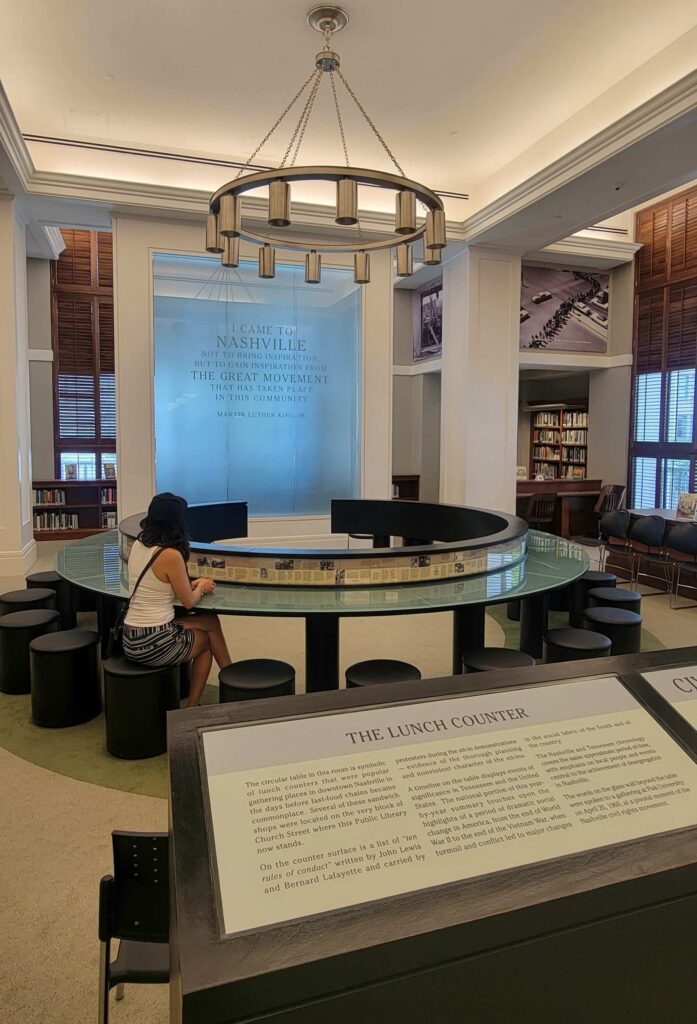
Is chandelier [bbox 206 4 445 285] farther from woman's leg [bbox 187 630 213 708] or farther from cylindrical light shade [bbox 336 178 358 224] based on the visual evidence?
woman's leg [bbox 187 630 213 708]

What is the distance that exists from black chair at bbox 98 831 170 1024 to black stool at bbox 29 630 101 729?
93.2 inches

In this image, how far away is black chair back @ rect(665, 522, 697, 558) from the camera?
247 inches

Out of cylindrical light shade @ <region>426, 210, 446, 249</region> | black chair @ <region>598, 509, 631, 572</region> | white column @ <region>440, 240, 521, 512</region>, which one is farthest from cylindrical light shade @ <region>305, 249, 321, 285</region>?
black chair @ <region>598, 509, 631, 572</region>

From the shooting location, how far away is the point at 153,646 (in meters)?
3.44

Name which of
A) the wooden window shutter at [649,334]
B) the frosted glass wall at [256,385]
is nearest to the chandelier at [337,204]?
the frosted glass wall at [256,385]

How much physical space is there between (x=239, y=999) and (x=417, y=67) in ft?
21.8

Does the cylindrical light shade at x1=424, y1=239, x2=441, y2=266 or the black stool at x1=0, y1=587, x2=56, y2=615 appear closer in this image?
the cylindrical light shade at x1=424, y1=239, x2=441, y2=266

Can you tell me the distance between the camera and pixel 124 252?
7684mm

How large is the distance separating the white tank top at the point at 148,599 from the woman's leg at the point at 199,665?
0.38 metres

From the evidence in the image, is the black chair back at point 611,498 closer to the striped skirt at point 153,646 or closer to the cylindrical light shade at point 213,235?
the cylindrical light shade at point 213,235

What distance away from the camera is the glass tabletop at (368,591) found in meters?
3.39

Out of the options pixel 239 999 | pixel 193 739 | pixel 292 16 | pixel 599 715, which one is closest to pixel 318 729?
pixel 193 739

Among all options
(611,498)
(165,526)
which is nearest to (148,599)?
(165,526)

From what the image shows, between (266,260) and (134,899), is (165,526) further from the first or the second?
(266,260)
